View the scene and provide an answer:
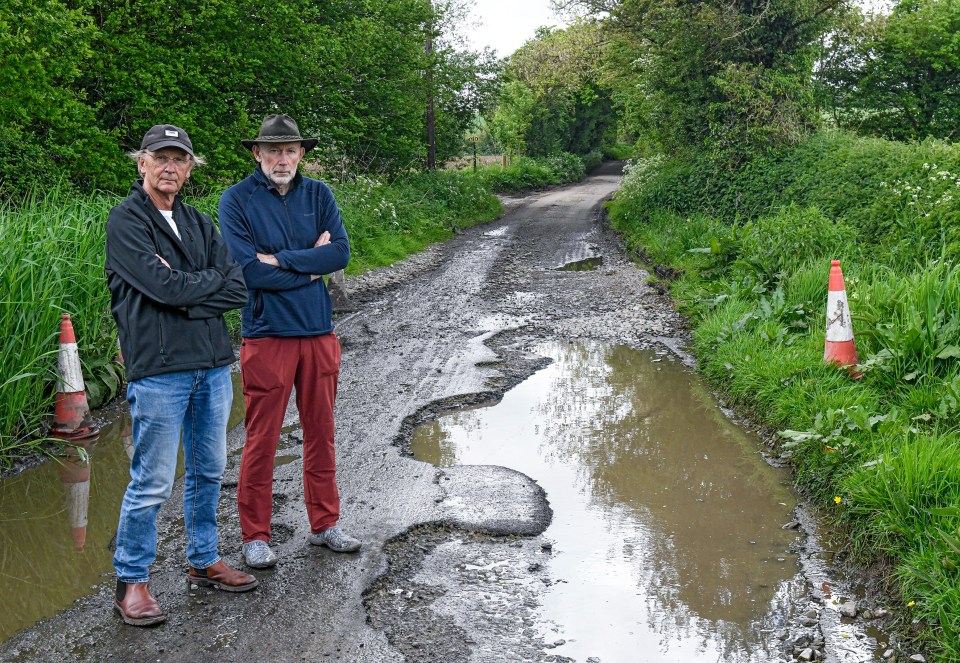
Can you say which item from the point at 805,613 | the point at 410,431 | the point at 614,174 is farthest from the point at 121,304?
the point at 614,174

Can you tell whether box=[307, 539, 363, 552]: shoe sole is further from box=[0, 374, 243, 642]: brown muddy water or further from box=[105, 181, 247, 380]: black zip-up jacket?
box=[105, 181, 247, 380]: black zip-up jacket

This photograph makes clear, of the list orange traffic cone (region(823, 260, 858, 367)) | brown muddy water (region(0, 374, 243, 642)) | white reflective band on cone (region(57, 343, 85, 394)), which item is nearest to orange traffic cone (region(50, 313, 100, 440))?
white reflective band on cone (region(57, 343, 85, 394))

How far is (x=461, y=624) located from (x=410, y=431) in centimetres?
256

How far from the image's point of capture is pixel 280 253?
12.7 feet

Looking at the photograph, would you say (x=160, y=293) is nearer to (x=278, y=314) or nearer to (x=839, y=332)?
(x=278, y=314)

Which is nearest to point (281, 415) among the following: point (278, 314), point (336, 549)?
point (278, 314)

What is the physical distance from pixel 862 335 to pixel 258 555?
15.2 ft

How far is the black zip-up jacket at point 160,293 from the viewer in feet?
11.1

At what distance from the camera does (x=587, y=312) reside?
9891 millimetres

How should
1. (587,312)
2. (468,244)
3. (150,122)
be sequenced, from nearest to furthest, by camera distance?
(587,312) < (150,122) < (468,244)

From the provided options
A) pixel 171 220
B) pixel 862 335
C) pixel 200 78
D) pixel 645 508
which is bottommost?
pixel 645 508

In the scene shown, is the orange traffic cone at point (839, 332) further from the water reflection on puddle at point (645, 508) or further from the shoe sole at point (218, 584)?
the shoe sole at point (218, 584)

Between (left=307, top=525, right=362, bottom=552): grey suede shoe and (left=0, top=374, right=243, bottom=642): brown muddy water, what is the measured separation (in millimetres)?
992

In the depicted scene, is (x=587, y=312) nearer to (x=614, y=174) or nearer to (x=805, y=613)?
(x=805, y=613)
